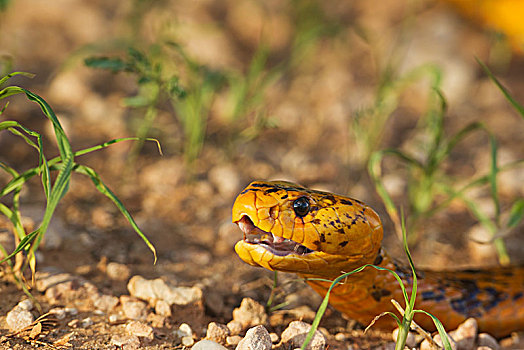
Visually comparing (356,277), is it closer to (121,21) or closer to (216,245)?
(216,245)

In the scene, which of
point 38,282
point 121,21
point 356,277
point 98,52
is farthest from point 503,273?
point 121,21

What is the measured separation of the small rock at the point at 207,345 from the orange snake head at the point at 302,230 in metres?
0.33

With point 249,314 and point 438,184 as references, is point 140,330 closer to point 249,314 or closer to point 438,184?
point 249,314

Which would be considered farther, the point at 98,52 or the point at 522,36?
the point at 522,36

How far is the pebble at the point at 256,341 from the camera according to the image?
1959 mm

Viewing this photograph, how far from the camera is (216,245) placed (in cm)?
297

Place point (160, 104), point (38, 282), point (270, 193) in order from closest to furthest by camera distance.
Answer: point (270, 193)
point (38, 282)
point (160, 104)

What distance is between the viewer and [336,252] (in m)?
2.10

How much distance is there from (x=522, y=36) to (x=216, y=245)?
13.9 ft

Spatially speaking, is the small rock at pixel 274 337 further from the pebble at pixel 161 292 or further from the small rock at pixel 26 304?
the small rock at pixel 26 304

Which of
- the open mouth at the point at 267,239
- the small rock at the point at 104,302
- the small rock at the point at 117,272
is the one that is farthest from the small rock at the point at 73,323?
the open mouth at the point at 267,239

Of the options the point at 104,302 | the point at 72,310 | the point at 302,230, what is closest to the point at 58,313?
the point at 72,310

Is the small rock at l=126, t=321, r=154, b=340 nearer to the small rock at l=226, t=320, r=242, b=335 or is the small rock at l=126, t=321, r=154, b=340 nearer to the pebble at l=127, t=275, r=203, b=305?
the pebble at l=127, t=275, r=203, b=305

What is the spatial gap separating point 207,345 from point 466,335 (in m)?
1.14
